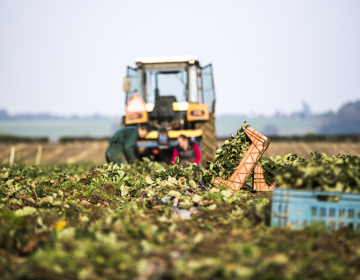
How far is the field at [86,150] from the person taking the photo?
24.1 m

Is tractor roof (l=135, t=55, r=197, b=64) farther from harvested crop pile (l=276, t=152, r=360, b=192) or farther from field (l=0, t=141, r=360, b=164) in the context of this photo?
field (l=0, t=141, r=360, b=164)

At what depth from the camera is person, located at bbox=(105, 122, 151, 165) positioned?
860 centimetres

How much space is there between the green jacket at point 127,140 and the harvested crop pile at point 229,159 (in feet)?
11.0

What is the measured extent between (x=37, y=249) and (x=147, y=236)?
2.59 feet

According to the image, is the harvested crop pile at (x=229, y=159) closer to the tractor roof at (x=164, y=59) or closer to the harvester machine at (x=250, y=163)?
the harvester machine at (x=250, y=163)

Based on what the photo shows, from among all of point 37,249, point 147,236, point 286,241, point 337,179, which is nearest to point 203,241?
point 147,236

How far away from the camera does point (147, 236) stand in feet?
9.27

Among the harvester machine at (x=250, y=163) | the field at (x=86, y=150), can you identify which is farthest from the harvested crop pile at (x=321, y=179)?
the field at (x=86, y=150)

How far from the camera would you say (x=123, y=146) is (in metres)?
8.88

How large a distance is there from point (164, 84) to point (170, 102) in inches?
40.3

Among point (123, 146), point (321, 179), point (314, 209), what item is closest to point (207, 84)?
point (123, 146)

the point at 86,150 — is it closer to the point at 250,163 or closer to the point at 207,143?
the point at 207,143

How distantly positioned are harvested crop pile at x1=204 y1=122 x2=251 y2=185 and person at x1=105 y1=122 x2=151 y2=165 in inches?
133

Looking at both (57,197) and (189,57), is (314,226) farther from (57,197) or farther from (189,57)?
(189,57)
